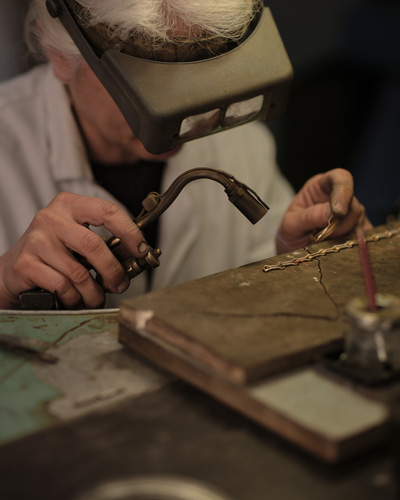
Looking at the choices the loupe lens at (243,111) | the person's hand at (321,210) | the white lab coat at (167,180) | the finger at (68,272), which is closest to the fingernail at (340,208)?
the person's hand at (321,210)

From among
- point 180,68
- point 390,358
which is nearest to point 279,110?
point 180,68

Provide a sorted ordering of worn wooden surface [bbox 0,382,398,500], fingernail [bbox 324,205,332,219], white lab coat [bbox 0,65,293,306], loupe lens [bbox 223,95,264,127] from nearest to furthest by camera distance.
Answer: worn wooden surface [bbox 0,382,398,500] → loupe lens [bbox 223,95,264,127] → fingernail [bbox 324,205,332,219] → white lab coat [bbox 0,65,293,306]

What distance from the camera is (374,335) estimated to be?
2.85 feet

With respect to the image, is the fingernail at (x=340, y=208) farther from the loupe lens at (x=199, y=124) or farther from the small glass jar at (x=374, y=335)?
the small glass jar at (x=374, y=335)

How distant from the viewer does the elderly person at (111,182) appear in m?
1.23

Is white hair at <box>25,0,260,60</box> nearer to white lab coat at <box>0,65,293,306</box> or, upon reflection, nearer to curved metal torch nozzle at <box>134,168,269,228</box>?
curved metal torch nozzle at <box>134,168,269,228</box>

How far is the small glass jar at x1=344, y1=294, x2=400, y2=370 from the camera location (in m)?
0.84

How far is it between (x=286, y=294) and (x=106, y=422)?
0.37m

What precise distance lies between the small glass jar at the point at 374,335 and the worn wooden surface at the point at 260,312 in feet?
0.17

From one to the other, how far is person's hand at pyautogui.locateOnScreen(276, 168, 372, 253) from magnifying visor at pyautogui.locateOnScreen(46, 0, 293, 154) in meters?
0.21

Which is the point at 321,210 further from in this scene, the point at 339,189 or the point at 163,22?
the point at 163,22

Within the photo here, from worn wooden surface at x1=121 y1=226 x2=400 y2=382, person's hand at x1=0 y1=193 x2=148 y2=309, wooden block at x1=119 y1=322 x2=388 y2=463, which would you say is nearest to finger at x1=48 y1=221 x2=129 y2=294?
person's hand at x1=0 y1=193 x2=148 y2=309

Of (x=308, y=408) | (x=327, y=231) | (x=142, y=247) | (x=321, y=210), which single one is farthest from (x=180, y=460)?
(x=321, y=210)

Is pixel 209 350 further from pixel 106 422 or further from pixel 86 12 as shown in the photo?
pixel 86 12
